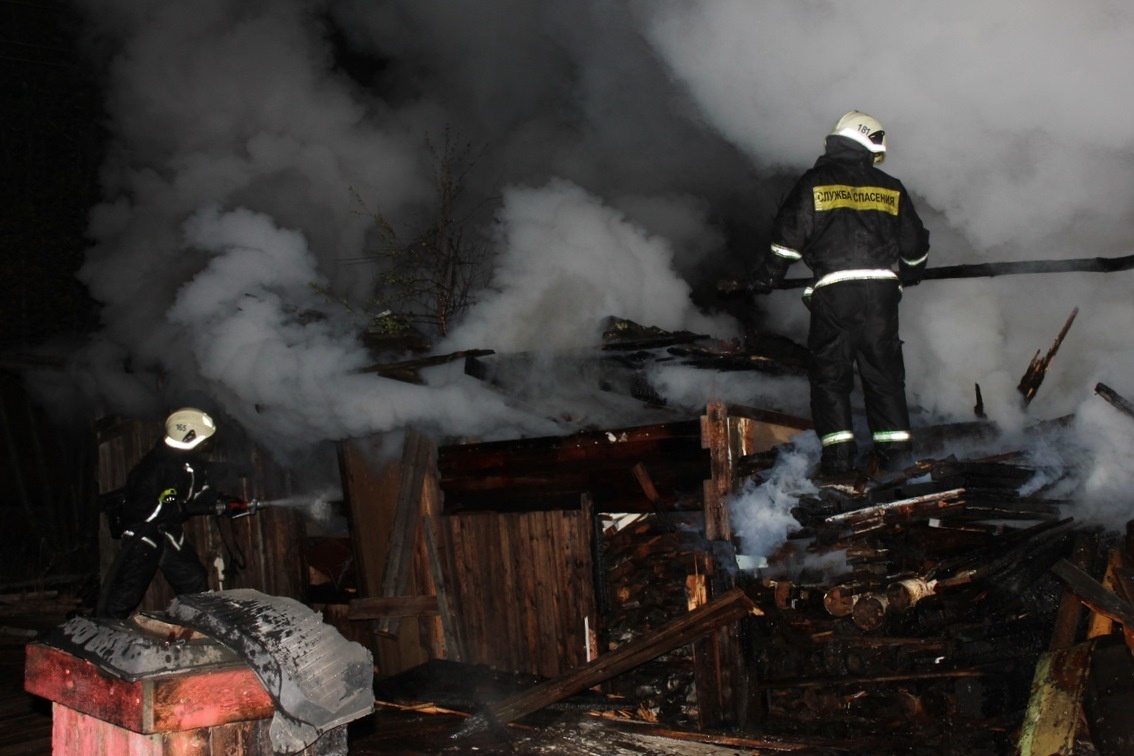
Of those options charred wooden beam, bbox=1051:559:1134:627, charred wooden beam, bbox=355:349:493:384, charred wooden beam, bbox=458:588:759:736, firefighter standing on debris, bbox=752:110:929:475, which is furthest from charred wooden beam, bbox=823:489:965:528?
charred wooden beam, bbox=355:349:493:384

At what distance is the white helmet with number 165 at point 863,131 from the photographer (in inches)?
218

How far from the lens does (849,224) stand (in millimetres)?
5438

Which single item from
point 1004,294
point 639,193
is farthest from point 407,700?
point 639,193

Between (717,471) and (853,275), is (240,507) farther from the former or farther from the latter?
(853,275)

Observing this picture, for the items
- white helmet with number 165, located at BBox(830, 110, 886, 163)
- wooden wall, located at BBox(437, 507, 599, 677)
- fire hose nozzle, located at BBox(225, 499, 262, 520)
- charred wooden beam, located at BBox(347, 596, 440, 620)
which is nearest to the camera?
white helmet with number 165, located at BBox(830, 110, 886, 163)

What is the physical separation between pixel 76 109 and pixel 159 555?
1231cm

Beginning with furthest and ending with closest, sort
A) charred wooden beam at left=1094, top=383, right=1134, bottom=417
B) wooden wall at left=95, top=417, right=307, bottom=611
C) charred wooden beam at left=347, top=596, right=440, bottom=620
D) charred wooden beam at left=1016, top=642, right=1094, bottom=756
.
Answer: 1. wooden wall at left=95, top=417, right=307, bottom=611
2. charred wooden beam at left=347, top=596, right=440, bottom=620
3. charred wooden beam at left=1094, top=383, right=1134, bottom=417
4. charred wooden beam at left=1016, top=642, right=1094, bottom=756

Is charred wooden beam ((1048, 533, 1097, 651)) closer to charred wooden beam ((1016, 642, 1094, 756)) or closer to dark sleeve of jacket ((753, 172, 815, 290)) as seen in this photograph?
charred wooden beam ((1016, 642, 1094, 756))

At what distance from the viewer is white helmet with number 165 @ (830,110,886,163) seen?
553 cm

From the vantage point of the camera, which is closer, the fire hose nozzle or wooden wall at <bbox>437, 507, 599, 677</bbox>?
wooden wall at <bbox>437, 507, 599, 677</bbox>

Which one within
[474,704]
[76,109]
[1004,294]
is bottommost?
[474,704]

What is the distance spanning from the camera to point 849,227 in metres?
5.44

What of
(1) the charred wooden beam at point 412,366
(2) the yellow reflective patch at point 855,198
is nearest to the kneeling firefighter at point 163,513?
(1) the charred wooden beam at point 412,366

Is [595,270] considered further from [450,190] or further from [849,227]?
[450,190]
